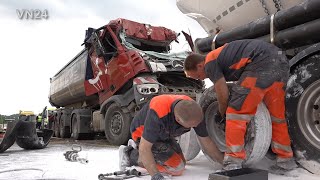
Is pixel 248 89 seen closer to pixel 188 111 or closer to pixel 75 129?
pixel 188 111

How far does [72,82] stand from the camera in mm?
9719

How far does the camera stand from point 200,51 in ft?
12.5

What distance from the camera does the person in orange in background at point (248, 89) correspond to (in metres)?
2.66

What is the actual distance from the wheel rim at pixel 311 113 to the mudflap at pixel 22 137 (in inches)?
197

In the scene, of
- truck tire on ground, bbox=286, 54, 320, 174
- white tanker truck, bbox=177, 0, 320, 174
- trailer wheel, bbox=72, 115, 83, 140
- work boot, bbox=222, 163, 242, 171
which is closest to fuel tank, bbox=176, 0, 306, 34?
white tanker truck, bbox=177, 0, 320, 174

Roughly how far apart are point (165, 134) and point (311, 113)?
1.26m

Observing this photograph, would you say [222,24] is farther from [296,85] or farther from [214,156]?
[214,156]

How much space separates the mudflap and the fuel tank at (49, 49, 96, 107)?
2331 mm

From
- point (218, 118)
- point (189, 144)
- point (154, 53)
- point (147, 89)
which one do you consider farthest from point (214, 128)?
point (154, 53)

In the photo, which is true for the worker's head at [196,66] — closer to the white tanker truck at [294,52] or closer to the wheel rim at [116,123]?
the white tanker truck at [294,52]

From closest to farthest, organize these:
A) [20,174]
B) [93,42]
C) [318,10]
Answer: [318,10] < [20,174] < [93,42]

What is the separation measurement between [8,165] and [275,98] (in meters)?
3.53

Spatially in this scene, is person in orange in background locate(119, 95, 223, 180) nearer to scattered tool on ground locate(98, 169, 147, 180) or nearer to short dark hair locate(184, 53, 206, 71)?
scattered tool on ground locate(98, 169, 147, 180)

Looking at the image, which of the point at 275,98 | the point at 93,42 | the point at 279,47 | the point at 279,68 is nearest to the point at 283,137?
the point at 275,98
